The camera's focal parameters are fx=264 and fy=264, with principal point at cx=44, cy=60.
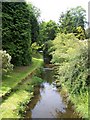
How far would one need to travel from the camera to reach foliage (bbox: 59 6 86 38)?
53938 millimetres

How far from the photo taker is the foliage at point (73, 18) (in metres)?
53.9

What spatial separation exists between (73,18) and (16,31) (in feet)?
110

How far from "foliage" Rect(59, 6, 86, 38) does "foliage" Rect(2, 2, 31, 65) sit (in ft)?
85.9

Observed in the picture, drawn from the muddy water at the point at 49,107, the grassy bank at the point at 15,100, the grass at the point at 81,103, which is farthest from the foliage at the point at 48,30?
the grass at the point at 81,103

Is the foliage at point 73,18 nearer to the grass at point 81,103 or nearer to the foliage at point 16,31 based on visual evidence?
the foliage at point 16,31

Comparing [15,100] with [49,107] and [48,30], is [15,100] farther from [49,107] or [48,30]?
[48,30]

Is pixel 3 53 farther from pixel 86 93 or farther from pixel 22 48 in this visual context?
pixel 22 48

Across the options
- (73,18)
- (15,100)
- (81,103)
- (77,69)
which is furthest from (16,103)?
(73,18)

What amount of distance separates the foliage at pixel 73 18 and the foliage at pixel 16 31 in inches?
1030

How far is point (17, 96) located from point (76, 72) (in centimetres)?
336

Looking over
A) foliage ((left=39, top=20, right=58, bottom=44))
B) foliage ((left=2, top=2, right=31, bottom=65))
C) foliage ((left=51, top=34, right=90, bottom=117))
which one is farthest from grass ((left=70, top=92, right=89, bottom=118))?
foliage ((left=39, top=20, right=58, bottom=44))

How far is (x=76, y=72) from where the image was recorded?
42.5 ft

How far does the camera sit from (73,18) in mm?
57062

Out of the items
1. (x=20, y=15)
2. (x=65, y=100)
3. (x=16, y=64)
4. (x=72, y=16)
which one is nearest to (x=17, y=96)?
(x=65, y=100)
